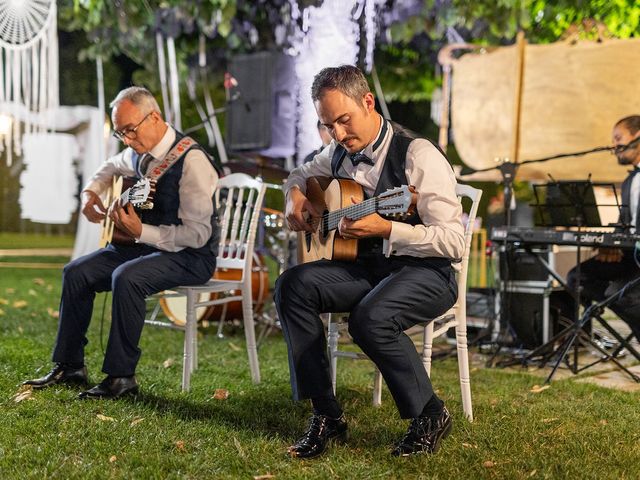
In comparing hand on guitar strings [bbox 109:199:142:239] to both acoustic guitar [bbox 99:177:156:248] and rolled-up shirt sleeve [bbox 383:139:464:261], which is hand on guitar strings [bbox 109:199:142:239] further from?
rolled-up shirt sleeve [bbox 383:139:464:261]

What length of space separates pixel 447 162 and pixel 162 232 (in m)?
1.53

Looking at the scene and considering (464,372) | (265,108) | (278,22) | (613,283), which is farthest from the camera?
(278,22)

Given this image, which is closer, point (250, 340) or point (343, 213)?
point (343, 213)

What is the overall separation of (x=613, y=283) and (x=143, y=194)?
119 inches

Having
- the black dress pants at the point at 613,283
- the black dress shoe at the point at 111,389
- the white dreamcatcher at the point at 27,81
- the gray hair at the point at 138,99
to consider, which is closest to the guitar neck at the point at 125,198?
the gray hair at the point at 138,99

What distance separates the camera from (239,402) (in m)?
3.73

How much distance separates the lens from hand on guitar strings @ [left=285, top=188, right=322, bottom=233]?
3.35m

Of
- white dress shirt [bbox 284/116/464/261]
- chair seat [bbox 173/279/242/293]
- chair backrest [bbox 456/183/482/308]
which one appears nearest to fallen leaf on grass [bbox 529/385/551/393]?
chair backrest [bbox 456/183/482/308]

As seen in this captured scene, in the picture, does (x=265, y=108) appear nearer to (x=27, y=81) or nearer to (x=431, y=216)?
(x=27, y=81)

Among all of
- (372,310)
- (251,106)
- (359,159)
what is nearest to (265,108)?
(251,106)

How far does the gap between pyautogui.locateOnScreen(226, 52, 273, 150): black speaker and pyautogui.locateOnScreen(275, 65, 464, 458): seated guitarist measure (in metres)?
4.68

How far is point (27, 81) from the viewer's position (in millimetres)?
9430

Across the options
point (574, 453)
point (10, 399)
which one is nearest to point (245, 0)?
point (10, 399)

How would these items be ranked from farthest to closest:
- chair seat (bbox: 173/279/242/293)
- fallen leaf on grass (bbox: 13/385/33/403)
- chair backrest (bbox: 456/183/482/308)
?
chair seat (bbox: 173/279/242/293)
fallen leaf on grass (bbox: 13/385/33/403)
chair backrest (bbox: 456/183/482/308)
